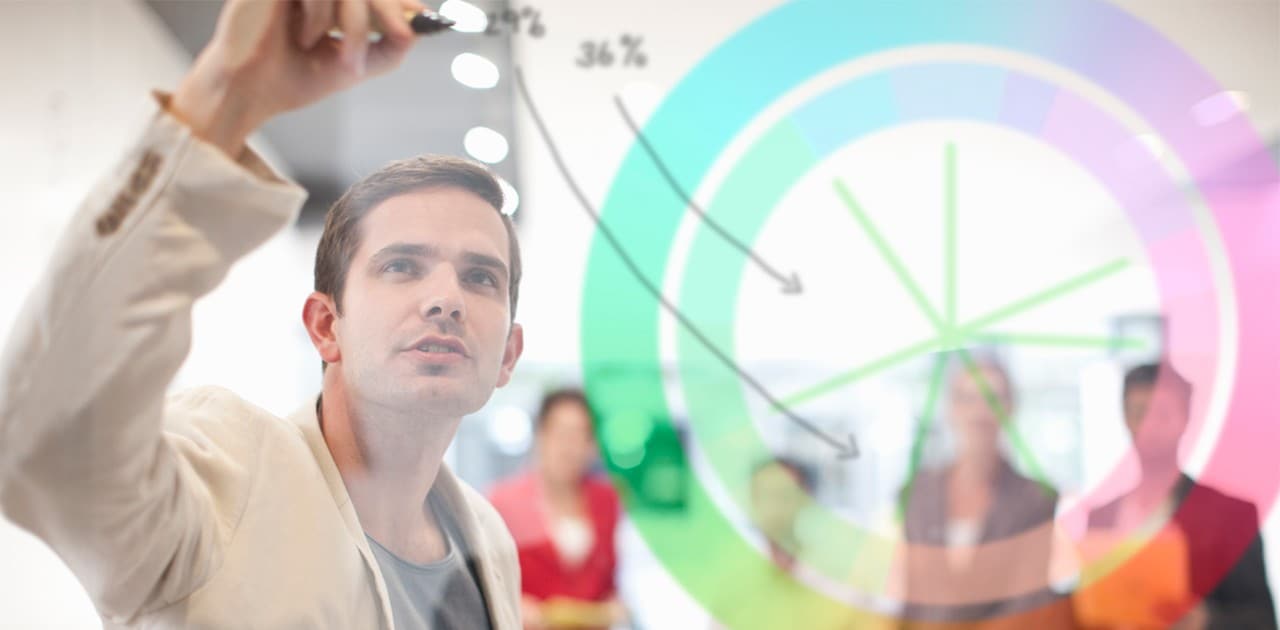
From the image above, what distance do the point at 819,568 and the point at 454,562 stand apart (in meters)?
0.39

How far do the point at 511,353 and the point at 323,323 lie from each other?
0.53 ft

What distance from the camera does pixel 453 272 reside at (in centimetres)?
75

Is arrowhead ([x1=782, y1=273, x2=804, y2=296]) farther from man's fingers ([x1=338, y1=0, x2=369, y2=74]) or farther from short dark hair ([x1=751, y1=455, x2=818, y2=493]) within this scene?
man's fingers ([x1=338, y1=0, x2=369, y2=74])

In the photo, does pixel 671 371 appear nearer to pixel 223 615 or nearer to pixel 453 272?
pixel 453 272

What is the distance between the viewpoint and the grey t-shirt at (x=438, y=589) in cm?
75

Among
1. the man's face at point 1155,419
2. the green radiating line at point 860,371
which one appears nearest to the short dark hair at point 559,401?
the green radiating line at point 860,371

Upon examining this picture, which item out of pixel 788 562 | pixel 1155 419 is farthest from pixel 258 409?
pixel 1155 419

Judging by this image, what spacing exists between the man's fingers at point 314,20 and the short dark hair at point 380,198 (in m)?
0.25

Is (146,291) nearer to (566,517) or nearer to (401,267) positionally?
(401,267)

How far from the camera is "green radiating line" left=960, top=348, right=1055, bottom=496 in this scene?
1.00 metres

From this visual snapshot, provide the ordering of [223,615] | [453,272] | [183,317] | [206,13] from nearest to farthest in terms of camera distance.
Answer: [183,317]
[223,615]
[453,272]
[206,13]

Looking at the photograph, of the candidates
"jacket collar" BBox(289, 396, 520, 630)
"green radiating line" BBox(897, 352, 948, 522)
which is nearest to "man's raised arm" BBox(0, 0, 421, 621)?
"jacket collar" BBox(289, 396, 520, 630)

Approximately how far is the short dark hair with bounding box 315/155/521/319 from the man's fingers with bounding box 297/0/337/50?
9.7 inches

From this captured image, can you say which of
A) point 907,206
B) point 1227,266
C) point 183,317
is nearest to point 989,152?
point 907,206
